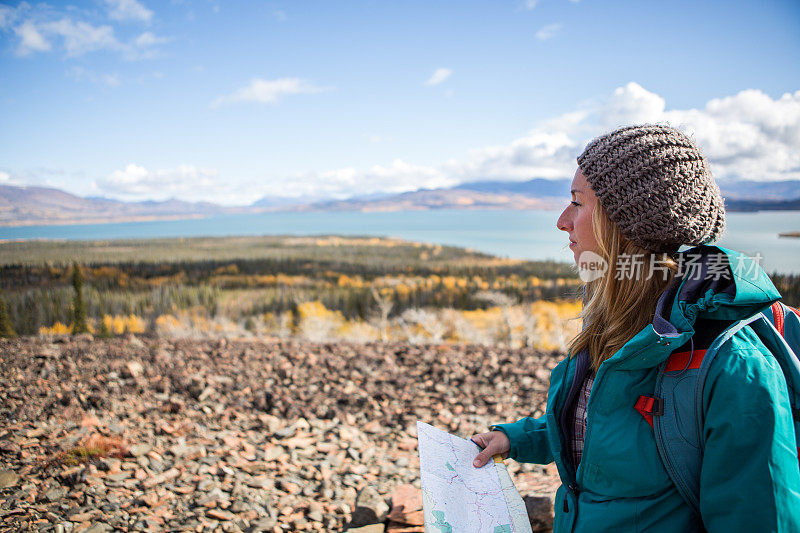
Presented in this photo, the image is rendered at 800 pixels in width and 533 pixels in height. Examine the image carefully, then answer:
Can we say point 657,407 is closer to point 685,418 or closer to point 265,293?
point 685,418

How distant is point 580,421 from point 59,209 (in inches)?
303

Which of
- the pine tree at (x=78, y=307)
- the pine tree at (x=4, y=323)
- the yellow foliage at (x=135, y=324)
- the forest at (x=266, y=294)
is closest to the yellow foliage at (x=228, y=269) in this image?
the forest at (x=266, y=294)

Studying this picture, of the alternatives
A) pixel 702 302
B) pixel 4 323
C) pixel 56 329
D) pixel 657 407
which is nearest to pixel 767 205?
pixel 702 302

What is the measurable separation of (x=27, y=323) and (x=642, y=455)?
6493 mm

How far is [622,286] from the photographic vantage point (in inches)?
55.6

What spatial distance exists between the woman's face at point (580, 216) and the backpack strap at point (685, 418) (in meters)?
0.47

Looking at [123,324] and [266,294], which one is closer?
[123,324]

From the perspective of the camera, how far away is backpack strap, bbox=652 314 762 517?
3.48 feet

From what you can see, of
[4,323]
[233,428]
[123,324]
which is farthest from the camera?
[123,324]

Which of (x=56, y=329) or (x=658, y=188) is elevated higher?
(x=658, y=188)

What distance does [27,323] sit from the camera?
5.43 m

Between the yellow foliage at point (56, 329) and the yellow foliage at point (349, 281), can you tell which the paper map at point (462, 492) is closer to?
the yellow foliage at point (56, 329)

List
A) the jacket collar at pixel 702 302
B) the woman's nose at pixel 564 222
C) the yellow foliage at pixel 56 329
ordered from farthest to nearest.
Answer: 1. the yellow foliage at pixel 56 329
2. the woman's nose at pixel 564 222
3. the jacket collar at pixel 702 302

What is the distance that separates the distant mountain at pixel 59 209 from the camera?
587cm
